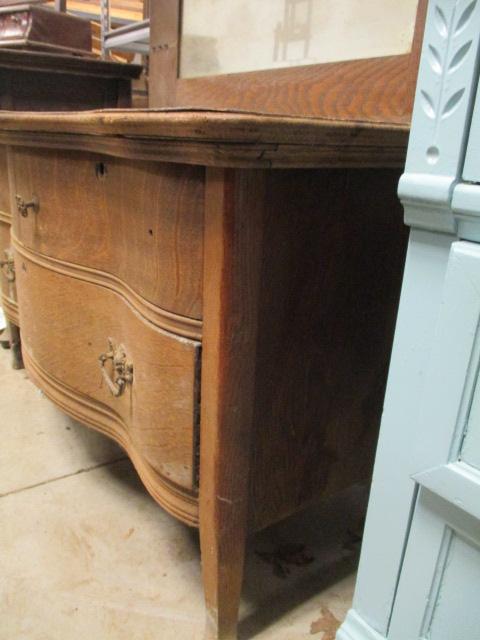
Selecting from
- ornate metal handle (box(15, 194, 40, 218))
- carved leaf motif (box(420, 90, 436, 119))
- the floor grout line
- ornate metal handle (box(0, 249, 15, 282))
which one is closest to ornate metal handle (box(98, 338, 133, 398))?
ornate metal handle (box(15, 194, 40, 218))

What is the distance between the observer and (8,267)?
4.42 ft

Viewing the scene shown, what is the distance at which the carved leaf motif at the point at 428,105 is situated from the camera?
0.47 metres

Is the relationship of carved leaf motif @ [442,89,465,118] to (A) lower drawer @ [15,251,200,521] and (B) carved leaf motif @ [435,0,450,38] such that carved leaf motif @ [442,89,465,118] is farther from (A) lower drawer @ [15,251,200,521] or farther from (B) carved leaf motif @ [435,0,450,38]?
(A) lower drawer @ [15,251,200,521]

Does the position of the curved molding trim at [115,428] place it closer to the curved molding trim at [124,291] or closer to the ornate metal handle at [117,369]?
the ornate metal handle at [117,369]

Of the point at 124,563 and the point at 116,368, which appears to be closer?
the point at 116,368

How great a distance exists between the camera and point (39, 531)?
0.97m

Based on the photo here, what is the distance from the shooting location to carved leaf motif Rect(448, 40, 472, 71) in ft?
1.42

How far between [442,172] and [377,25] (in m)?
0.45

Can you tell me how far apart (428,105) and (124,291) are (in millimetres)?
491

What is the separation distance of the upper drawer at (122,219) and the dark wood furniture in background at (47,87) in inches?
15.5

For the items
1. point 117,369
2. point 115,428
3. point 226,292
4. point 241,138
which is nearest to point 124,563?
point 115,428

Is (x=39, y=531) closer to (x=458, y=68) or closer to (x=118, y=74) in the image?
(x=458, y=68)

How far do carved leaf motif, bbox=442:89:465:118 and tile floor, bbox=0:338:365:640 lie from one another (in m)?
0.74

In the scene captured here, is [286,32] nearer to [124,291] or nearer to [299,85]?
[299,85]
